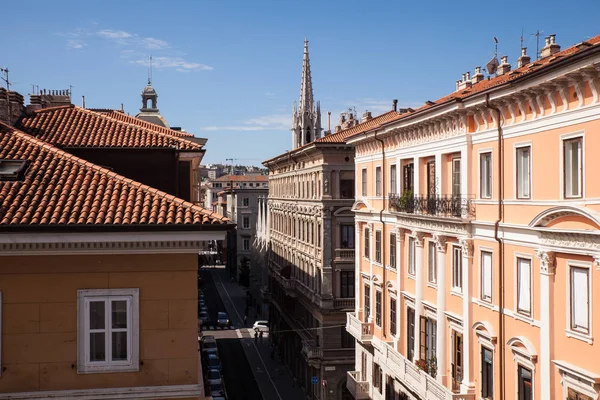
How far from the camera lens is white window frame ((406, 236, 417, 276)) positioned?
2953cm

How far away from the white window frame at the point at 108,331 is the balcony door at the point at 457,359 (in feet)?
48.7

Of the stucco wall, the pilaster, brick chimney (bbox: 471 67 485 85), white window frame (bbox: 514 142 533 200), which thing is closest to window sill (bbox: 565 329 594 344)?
the pilaster

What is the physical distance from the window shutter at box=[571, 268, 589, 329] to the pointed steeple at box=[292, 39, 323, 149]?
61370 millimetres

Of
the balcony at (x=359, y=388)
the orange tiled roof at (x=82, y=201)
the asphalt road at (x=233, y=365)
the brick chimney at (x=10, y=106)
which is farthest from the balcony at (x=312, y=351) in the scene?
the orange tiled roof at (x=82, y=201)

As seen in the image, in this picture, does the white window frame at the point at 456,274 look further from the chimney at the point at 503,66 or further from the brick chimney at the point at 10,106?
the brick chimney at the point at 10,106

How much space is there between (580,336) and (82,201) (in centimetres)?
1244

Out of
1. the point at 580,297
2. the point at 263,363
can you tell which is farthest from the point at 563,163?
the point at 263,363

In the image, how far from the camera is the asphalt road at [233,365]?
50.1 meters

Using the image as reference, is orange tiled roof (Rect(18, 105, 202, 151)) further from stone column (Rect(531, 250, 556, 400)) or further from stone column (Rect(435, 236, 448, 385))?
stone column (Rect(531, 250, 556, 400))

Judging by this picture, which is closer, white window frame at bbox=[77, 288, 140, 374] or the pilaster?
white window frame at bbox=[77, 288, 140, 374]

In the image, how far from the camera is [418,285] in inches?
1135

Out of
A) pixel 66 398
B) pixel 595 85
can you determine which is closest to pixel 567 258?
pixel 595 85

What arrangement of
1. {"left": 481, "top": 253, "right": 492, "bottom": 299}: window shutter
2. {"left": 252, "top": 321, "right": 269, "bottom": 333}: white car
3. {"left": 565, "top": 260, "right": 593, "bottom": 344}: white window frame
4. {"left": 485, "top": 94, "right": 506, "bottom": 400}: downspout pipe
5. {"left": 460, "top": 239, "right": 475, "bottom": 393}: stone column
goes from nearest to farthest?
{"left": 565, "top": 260, "right": 593, "bottom": 344}: white window frame → {"left": 485, "top": 94, "right": 506, "bottom": 400}: downspout pipe → {"left": 481, "top": 253, "right": 492, "bottom": 299}: window shutter → {"left": 460, "top": 239, "right": 475, "bottom": 393}: stone column → {"left": 252, "top": 321, "right": 269, "bottom": 333}: white car

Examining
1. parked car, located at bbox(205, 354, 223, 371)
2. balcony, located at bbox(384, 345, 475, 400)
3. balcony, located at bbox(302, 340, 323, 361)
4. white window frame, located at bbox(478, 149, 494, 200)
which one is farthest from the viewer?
parked car, located at bbox(205, 354, 223, 371)
